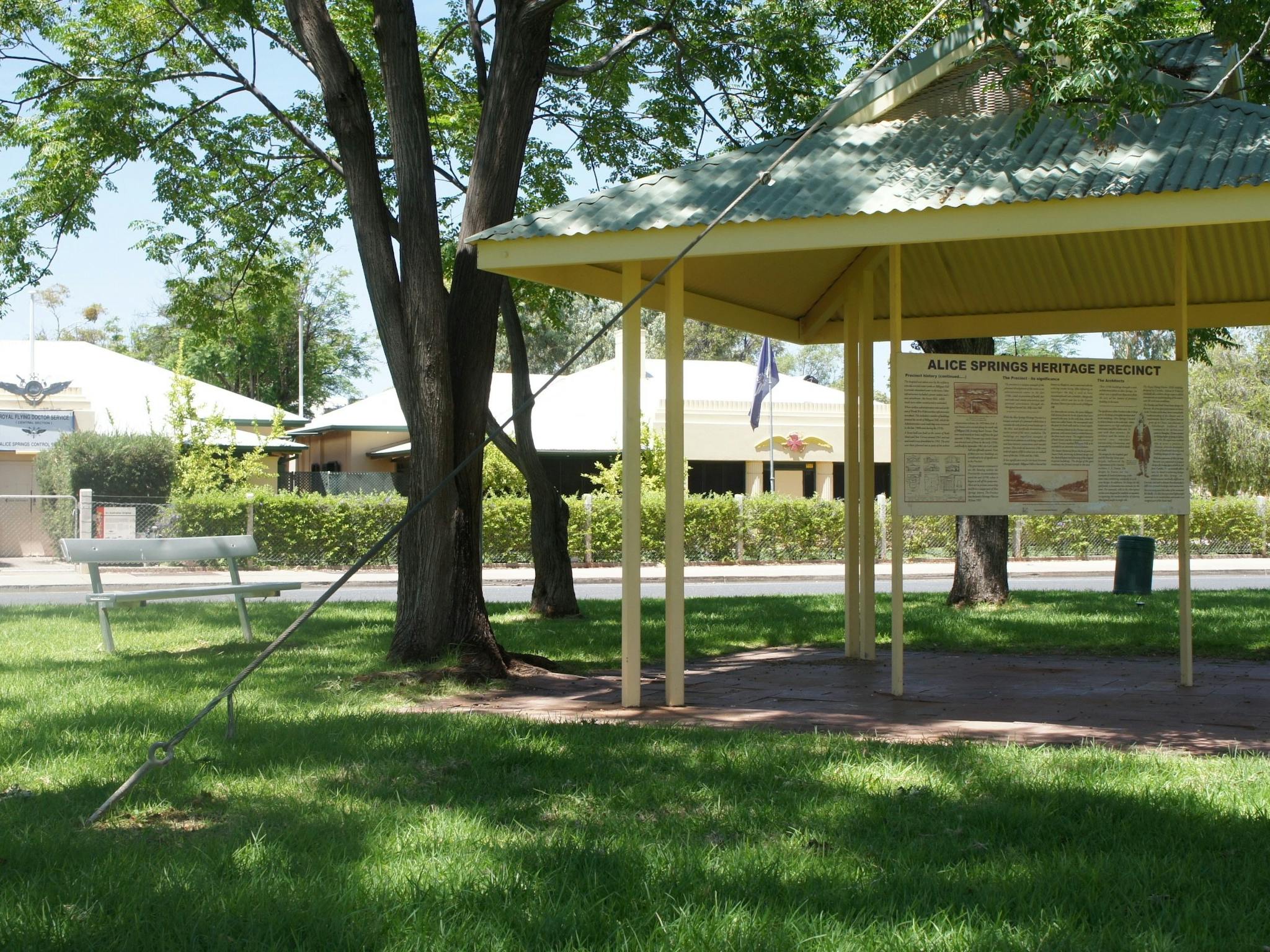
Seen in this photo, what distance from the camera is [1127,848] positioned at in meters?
4.58

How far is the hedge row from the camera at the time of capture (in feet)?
83.6

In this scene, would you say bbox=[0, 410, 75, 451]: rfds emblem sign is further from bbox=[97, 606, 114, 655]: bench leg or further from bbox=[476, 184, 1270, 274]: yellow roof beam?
bbox=[476, 184, 1270, 274]: yellow roof beam

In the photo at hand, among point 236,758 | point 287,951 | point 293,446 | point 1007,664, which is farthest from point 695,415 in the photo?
point 287,951

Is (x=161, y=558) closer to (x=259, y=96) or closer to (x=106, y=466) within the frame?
(x=259, y=96)

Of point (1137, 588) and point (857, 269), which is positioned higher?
point (857, 269)

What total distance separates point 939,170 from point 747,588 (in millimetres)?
15033

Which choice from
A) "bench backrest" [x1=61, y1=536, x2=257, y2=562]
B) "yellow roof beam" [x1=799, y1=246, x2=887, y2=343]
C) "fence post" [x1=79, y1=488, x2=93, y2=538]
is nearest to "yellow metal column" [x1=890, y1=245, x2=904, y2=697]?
"yellow roof beam" [x1=799, y1=246, x2=887, y2=343]

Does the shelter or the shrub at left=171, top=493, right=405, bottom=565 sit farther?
the shrub at left=171, top=493, right=405, bottom=565

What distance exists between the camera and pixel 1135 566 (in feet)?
58.3

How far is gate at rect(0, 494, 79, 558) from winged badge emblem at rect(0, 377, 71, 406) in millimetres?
4580

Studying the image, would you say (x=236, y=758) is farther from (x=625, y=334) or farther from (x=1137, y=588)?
(x=1137, y=588)

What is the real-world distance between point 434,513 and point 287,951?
19.3 ft

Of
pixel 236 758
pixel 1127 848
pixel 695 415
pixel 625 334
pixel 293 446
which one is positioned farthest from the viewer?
pixel 695 415

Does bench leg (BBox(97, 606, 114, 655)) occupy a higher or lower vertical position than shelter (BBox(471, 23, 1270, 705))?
lower
